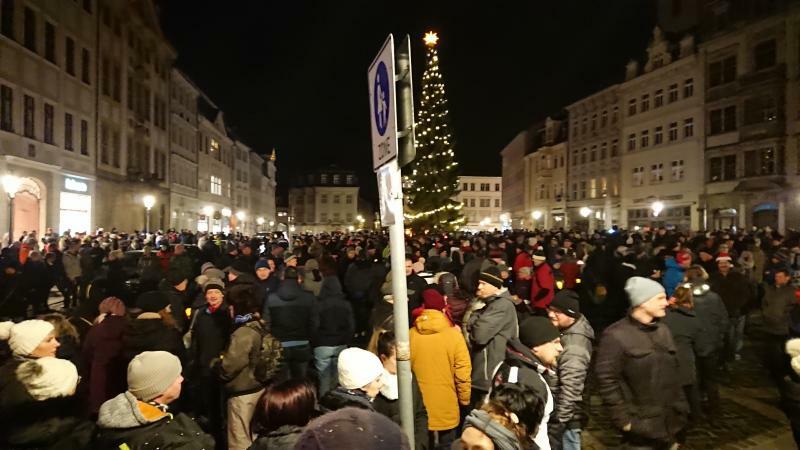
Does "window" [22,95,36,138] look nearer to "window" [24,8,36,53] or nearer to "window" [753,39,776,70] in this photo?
"window" [24,8,36,53]

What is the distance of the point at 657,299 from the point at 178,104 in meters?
49.7

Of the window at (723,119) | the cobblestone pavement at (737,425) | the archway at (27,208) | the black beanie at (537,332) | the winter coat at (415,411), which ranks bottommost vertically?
the cobblestone pavement at (737,425)

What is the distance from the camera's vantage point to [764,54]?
33.4 m

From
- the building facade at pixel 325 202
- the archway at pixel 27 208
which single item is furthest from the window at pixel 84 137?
the building facade at pixel 325 202

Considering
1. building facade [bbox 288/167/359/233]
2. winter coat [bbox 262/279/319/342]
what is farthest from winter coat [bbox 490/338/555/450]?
building facade [bbox 288/167/359/233]

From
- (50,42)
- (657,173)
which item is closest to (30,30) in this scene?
(50,42)

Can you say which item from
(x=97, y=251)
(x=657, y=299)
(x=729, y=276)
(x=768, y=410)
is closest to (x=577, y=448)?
(x=657, y=299)

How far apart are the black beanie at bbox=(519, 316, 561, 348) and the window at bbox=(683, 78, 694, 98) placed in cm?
4033

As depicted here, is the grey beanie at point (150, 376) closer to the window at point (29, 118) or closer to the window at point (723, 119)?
the window at point (29, 118)

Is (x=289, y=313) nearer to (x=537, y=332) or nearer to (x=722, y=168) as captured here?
(x=537, y=332)

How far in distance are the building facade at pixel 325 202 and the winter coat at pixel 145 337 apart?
102 metres

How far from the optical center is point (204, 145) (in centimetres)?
5794

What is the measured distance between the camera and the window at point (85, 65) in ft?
99.2

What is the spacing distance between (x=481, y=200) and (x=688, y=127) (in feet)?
219
